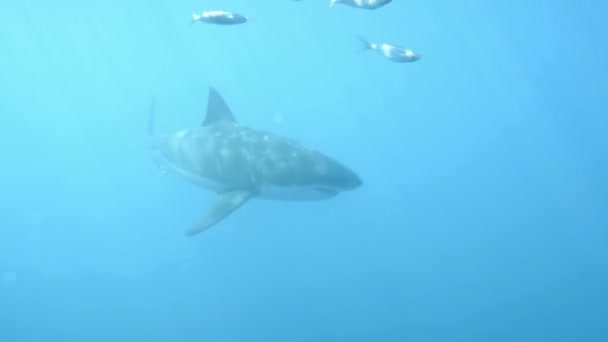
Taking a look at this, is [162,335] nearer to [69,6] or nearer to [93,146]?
[69,6]

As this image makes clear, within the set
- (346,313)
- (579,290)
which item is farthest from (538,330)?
(346,313)

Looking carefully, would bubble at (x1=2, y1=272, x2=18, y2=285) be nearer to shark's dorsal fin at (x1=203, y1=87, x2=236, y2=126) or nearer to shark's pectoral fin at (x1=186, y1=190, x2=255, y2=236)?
shark's dorsal fin at (x1=203, y1=87, x2=236, y2=126)

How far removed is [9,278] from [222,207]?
21.3m

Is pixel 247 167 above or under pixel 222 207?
above

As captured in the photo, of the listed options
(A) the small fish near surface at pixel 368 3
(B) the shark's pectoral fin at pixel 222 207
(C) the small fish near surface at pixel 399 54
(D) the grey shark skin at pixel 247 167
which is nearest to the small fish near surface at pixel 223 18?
(A) the small fish near surface at pixel 368 3

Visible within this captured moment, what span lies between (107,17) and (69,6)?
969cm

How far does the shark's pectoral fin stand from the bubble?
67.0 feet

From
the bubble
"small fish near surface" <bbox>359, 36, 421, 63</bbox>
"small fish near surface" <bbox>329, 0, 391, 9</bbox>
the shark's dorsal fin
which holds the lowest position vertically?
the bubble

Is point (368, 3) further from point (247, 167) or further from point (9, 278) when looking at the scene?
point (9, 278)

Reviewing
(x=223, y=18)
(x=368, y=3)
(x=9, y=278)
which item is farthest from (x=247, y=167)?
(x=9, y=278)

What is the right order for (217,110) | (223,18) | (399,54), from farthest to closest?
1. (217,110)
2. (399,54)
3. (223,18)

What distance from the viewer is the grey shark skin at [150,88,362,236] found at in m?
9.53

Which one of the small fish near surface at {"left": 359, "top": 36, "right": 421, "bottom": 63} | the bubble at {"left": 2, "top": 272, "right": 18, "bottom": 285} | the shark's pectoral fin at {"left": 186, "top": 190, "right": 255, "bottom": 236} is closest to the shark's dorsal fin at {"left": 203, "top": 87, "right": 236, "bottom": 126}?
the shark's pectoral fin at {"left": 186, "top": 190, "right": 255, "bottom": 236}

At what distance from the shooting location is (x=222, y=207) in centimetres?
955
